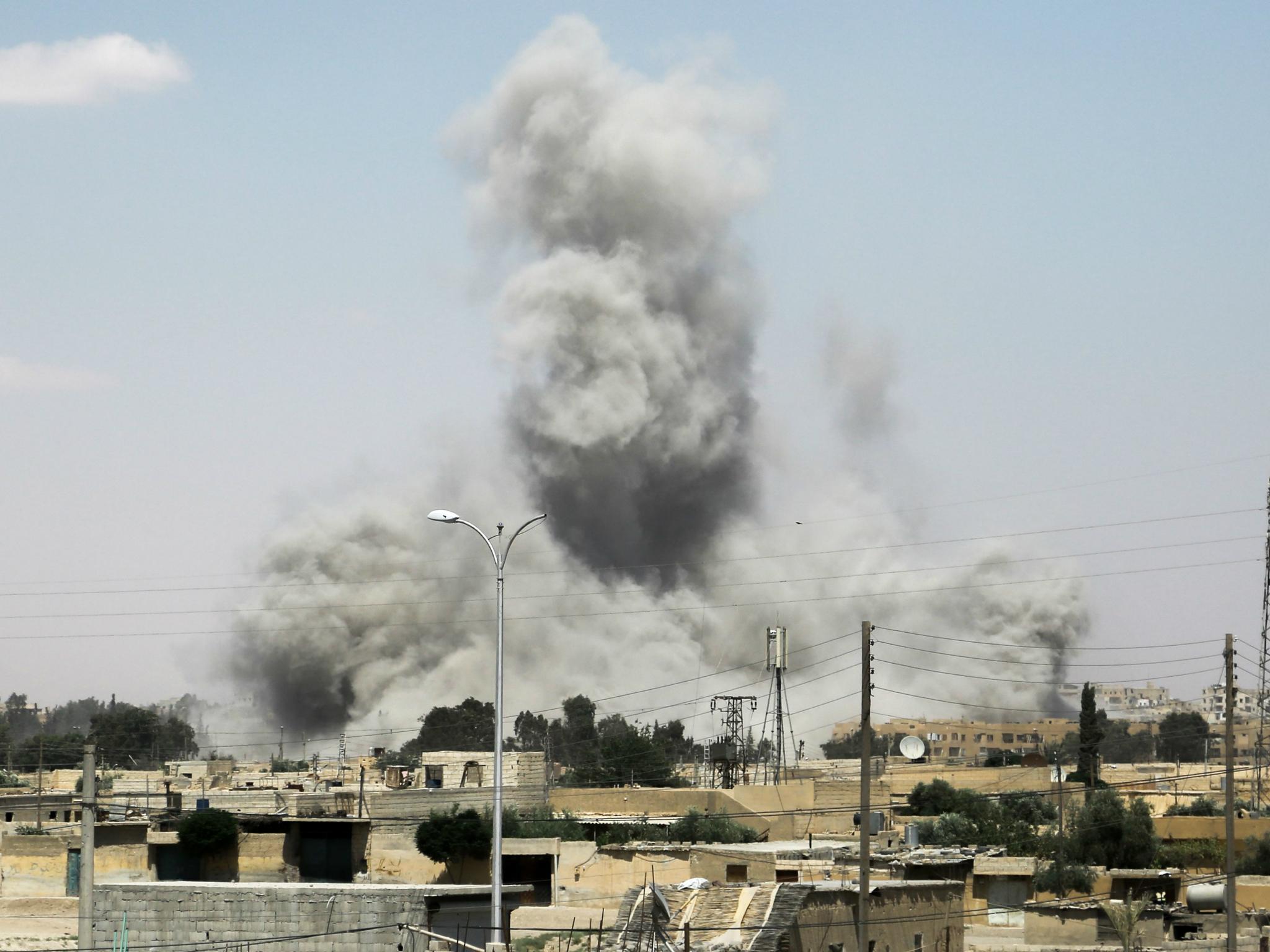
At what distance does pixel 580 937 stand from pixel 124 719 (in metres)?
71.7

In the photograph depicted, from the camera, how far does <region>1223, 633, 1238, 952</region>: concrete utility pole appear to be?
24125mm

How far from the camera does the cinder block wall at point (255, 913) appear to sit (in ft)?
89.6

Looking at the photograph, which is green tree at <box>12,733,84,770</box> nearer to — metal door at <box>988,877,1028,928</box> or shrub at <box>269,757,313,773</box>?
shrub at <box>269,757,313,773</box>

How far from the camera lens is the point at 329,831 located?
123 ft

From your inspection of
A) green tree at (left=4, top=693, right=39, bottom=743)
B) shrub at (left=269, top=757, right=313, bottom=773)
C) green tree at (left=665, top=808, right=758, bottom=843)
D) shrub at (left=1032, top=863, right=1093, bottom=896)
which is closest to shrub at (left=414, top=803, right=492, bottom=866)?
green tree at (left=665, top=808, right=758, bottom=843)

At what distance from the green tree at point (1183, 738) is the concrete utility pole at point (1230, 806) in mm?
66977

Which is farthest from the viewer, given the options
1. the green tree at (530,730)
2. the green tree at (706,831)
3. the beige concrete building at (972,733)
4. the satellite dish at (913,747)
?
the beige concrete building at (972,733)

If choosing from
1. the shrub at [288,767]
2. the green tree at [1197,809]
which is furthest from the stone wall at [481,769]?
the green tree at [1197,809]

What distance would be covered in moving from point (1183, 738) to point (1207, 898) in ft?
225

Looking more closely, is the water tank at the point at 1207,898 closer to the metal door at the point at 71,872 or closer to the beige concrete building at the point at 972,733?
the metal door at the point at 71,872

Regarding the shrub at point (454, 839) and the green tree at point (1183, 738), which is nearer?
the shrub at point (454, 839)

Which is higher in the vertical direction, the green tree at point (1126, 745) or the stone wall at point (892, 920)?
the stone wall at point (892, 920)

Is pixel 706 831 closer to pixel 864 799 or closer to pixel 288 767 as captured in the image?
pixel 864 799

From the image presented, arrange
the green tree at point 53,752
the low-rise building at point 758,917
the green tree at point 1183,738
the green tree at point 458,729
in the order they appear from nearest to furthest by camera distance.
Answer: the low-rise building at point 758,917 → the green tree at point 458,729 → the green tree at point 53,752 → the green tree at point 1183,738
